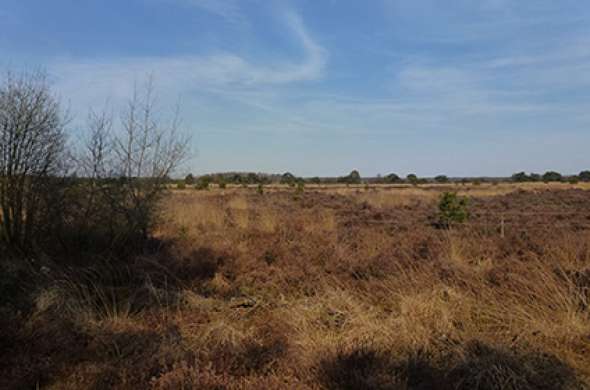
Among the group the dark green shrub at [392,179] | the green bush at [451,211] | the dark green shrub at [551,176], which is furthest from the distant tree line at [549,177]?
the green bush at [451,211]

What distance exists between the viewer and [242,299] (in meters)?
5.99

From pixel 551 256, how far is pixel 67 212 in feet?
30.3

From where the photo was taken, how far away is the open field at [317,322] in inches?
134

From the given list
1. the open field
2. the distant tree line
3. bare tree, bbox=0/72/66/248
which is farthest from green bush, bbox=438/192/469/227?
the distant tree line

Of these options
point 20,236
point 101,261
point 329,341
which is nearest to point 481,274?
point 329,341

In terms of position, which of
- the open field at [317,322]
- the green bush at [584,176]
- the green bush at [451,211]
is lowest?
the open field at [317,322]

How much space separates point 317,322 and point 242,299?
5.24 feet

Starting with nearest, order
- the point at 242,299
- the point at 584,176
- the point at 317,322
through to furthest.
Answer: the point at 317,322 → the point at 242,299 → the point at 584,176

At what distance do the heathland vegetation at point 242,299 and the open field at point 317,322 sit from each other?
0.02 metres

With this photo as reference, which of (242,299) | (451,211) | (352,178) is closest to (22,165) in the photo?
(242,299)

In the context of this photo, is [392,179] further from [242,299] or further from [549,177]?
[242,299]

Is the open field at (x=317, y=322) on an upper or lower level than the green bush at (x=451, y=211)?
lower

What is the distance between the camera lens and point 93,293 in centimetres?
629

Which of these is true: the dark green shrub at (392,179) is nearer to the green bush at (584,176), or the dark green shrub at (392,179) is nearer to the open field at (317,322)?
the green bush at (584,176)
